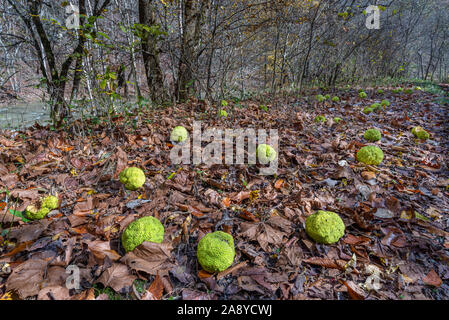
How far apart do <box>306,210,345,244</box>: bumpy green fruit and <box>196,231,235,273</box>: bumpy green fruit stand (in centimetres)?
71

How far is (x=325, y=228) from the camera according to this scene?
181 centimetres

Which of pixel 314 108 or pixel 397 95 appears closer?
pixel 314 108

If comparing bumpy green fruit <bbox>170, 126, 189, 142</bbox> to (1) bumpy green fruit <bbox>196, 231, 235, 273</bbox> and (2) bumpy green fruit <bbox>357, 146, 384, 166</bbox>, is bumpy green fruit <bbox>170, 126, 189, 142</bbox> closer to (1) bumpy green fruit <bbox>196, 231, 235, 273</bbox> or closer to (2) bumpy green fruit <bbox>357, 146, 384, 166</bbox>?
(1) bumpy green fruit <bbox>196, 231, 235, 273</bbox>

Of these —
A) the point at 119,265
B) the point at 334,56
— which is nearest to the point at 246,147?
the point at 119,265

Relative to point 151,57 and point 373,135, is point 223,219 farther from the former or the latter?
point 151,57

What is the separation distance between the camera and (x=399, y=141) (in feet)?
12.9

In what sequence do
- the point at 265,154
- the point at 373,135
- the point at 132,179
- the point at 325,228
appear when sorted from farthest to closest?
the point at 373,135, the point at 265,154, the point at 132,179, the point at 325,228

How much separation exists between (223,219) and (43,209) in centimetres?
162

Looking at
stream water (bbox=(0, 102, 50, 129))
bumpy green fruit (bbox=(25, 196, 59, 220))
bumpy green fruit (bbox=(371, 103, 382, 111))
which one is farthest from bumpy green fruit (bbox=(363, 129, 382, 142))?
stream water (bbox=(0, 102, 50, 129))

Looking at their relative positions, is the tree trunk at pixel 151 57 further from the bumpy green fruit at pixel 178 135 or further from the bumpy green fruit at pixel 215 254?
the bumpy green fruit at pixel 215 254

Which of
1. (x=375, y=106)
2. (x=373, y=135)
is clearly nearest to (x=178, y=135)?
(x=373, y=135)

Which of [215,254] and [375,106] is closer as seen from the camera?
[215,254]
